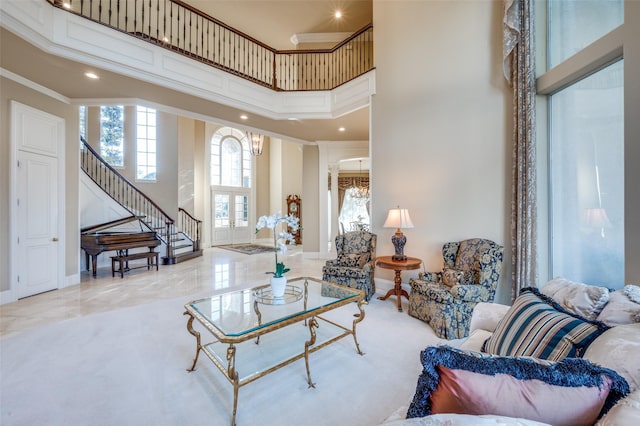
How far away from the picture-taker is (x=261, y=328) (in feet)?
6.02

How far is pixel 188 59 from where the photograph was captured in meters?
4.21

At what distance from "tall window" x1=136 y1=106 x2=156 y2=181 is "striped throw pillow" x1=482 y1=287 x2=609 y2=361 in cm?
903

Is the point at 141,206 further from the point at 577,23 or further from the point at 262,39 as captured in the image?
the point at 577,23

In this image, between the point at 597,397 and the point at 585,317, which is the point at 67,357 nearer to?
the point at 597,397

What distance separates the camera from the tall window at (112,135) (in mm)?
7516

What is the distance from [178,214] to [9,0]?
6245 millimetres

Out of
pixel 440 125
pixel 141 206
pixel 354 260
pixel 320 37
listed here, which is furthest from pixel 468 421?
pixel 141 206

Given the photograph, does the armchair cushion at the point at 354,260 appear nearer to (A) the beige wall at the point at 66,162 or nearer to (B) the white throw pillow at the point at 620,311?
(B) the white throw pillow at the point at 620,311

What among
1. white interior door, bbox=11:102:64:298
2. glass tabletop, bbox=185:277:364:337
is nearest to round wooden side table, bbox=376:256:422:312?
glass tabletop, bbox=185:277:364:337

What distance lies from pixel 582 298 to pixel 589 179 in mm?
2044

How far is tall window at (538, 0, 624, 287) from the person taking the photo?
2381mm

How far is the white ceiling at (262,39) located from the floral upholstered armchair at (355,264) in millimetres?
2529

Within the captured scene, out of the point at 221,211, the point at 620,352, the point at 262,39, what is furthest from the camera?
the point at 221,211

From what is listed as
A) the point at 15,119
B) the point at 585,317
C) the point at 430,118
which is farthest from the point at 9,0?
the point at 585,317
